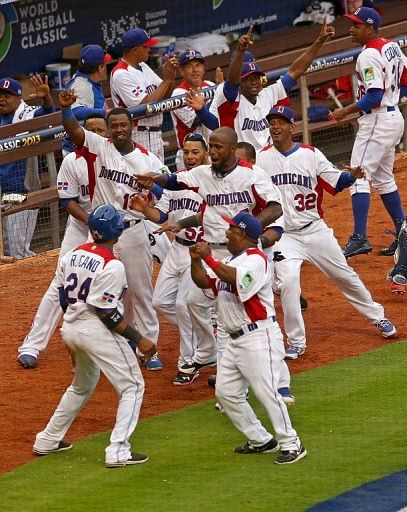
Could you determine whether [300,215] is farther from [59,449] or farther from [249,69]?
[59,449]

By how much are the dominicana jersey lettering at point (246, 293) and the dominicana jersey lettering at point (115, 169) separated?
1.86 metres

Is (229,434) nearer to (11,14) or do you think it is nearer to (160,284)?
(160,284)

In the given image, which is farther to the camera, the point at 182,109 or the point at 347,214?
the point at 347,214

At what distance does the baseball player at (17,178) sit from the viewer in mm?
12867

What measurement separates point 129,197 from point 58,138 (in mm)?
3187

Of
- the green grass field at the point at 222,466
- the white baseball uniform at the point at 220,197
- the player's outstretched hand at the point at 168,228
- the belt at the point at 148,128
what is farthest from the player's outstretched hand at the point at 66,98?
the belt at the point at 148,128

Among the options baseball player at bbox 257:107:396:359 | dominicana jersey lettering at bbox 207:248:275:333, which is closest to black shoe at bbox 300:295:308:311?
baseball player at bbox 257:107:396:359

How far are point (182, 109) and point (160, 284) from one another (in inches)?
144

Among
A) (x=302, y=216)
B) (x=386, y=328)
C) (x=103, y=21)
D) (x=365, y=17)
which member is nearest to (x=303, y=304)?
(x=386, y=328)

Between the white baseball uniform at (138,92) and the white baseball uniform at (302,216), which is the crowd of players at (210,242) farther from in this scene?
the white baseball uniform at (138,92)

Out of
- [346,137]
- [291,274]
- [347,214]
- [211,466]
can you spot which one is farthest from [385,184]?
[211,466]

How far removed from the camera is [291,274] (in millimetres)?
10234

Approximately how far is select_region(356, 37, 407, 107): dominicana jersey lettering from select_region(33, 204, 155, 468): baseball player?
474 centimetres

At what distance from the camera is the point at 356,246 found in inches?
505
